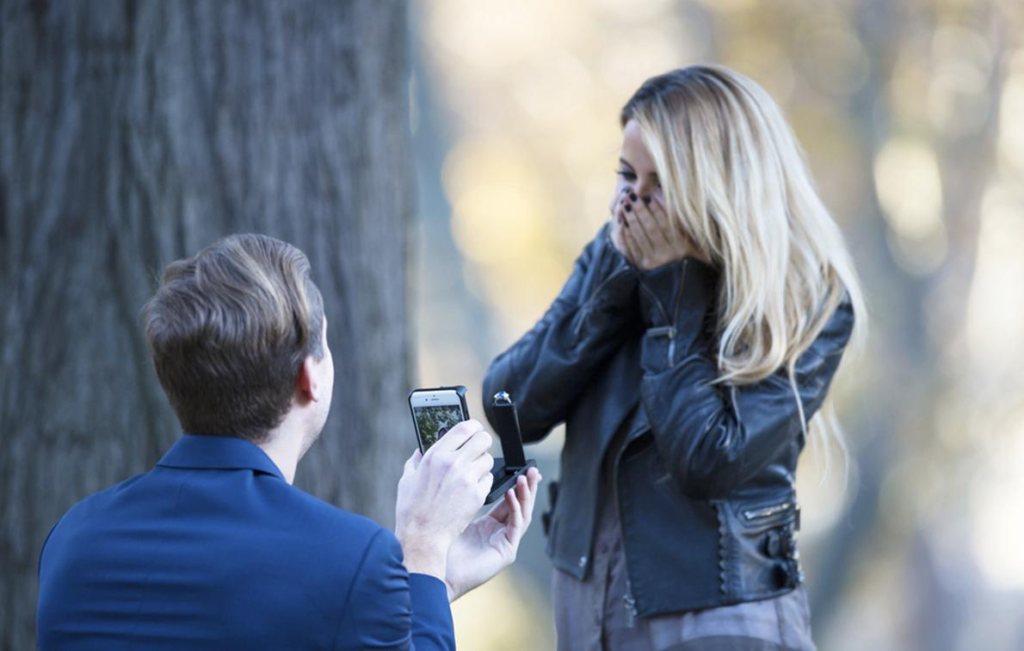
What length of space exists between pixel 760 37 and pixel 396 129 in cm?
838

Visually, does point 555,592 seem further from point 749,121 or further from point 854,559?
point 854,559

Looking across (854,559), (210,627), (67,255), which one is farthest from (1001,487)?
(210,627)

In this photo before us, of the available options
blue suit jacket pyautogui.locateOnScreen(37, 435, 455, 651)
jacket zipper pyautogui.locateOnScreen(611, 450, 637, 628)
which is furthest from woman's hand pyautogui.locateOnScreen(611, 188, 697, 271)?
blue suit jacket pyautogui.locateOnScreen(37, 435, 455, 651)

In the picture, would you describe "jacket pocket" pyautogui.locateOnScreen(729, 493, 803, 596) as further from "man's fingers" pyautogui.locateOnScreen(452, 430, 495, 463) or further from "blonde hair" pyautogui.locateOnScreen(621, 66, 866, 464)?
"man's fingers" pyautogui.locateOnScreen(452, 430, 495, 463)

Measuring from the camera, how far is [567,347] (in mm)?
2844

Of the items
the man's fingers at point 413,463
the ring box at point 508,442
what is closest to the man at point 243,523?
the man's fingers at point 413,463

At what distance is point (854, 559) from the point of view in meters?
11.0

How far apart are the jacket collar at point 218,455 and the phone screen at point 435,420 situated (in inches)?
17.1

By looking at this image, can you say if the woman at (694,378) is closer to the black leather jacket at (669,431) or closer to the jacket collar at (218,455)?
the black leather jacket at (669,431)

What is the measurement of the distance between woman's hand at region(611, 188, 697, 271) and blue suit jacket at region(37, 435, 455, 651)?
1214 millimetres

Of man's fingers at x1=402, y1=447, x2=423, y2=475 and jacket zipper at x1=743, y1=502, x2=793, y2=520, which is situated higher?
man's fingers at x1=402, y1=447, x2=423, y2=475

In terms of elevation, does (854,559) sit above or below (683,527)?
below

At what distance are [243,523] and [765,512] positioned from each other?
1303 mm

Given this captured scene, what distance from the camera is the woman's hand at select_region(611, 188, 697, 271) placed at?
2.72m
